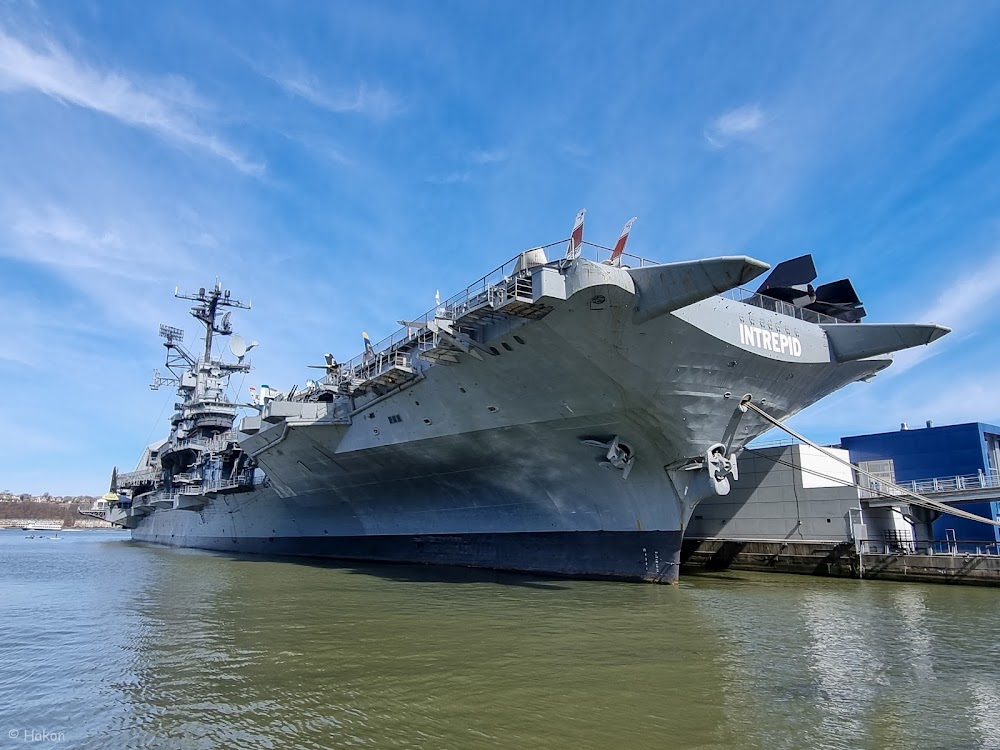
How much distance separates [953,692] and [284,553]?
2264cm

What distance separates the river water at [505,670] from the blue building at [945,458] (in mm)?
8878

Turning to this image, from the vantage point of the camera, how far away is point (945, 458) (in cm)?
2072

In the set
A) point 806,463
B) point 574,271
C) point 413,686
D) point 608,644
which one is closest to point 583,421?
point 574,271

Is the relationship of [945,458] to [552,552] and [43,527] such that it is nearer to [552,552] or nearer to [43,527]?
[552,552]

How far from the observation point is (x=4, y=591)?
14.4 metres

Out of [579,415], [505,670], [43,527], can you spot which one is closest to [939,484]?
[579,415]

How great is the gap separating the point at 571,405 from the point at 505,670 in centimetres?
655

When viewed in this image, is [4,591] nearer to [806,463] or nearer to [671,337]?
[671,337]

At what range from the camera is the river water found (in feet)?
16.5

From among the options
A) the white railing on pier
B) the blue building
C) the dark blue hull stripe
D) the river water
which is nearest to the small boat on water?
the dark blue hull stripe

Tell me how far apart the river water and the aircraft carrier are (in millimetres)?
2397

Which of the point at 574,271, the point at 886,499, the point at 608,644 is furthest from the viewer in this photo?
the point at 886,499

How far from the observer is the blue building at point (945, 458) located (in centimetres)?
1995

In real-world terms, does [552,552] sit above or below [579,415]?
below
